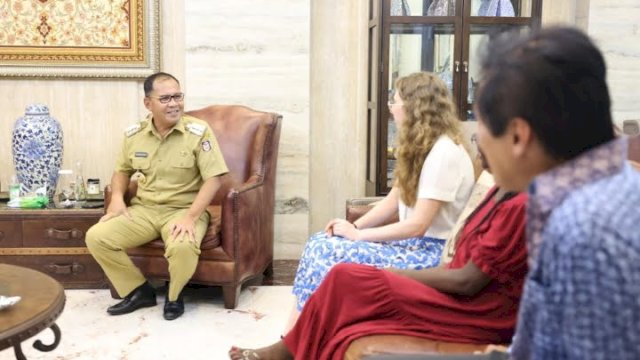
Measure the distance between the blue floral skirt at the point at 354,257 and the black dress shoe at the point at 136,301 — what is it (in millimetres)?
1045

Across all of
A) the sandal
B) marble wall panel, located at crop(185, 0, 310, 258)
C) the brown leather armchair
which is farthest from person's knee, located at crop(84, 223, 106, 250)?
the sandal

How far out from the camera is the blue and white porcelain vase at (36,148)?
365 centimetres

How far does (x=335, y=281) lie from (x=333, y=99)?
98.6 inches

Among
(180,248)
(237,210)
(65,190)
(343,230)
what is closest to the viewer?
(343,230)

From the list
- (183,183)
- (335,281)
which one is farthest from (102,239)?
(335,281)

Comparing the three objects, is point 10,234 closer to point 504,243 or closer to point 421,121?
point 421,121

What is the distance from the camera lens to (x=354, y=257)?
2.54m

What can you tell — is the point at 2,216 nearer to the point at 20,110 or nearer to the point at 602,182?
the point at 20,110

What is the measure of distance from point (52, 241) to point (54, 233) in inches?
1.8

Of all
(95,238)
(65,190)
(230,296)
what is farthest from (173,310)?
(65,190)

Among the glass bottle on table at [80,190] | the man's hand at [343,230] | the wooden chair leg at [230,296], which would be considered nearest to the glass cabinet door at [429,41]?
the wooden chair leg at [230,296]

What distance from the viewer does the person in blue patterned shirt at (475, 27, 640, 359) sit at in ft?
2.70

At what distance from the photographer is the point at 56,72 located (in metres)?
3.98

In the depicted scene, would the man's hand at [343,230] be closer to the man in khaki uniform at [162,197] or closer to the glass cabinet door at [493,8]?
the man in khaki uniform at [162,197]
